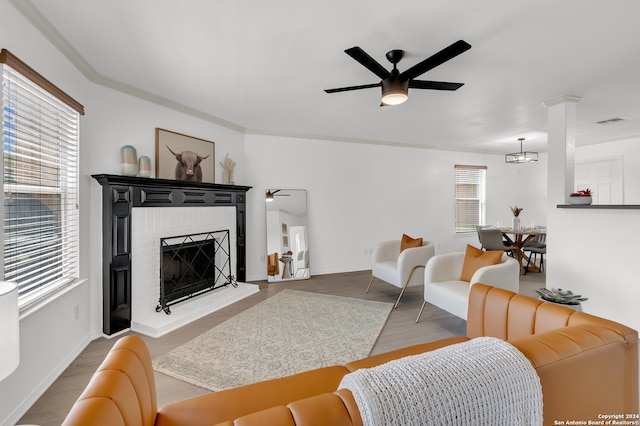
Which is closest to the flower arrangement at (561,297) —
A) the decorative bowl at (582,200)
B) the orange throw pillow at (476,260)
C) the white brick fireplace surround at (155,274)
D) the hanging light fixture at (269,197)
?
the orange throw pillow at (476,260)

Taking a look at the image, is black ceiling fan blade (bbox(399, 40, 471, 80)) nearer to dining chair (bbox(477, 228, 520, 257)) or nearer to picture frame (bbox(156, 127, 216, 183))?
picture frame (bbox(156, 127, 216, 183))

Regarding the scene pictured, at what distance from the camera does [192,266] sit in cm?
402

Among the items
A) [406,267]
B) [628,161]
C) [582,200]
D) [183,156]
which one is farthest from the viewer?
[628,161]

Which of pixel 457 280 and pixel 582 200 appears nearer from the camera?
pixel 582 200

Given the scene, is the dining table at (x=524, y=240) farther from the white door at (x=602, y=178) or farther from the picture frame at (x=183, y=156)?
the picture frame at (x=183, y=156)

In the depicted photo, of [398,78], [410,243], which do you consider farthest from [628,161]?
[398,78]

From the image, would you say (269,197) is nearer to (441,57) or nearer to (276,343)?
(276,343)

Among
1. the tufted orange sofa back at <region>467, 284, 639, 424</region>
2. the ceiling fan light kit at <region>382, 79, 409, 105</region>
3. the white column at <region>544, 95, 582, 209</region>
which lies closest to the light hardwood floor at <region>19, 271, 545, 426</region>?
the white column at <region>544, 95, 582, 209</region>

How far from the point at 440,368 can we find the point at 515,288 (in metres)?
2.68

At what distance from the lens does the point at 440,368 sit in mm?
886

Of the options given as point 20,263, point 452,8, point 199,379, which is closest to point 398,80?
point 452,8

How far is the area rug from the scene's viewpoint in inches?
93.2

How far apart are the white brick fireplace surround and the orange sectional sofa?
2.12 meters

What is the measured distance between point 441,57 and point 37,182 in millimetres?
2954
